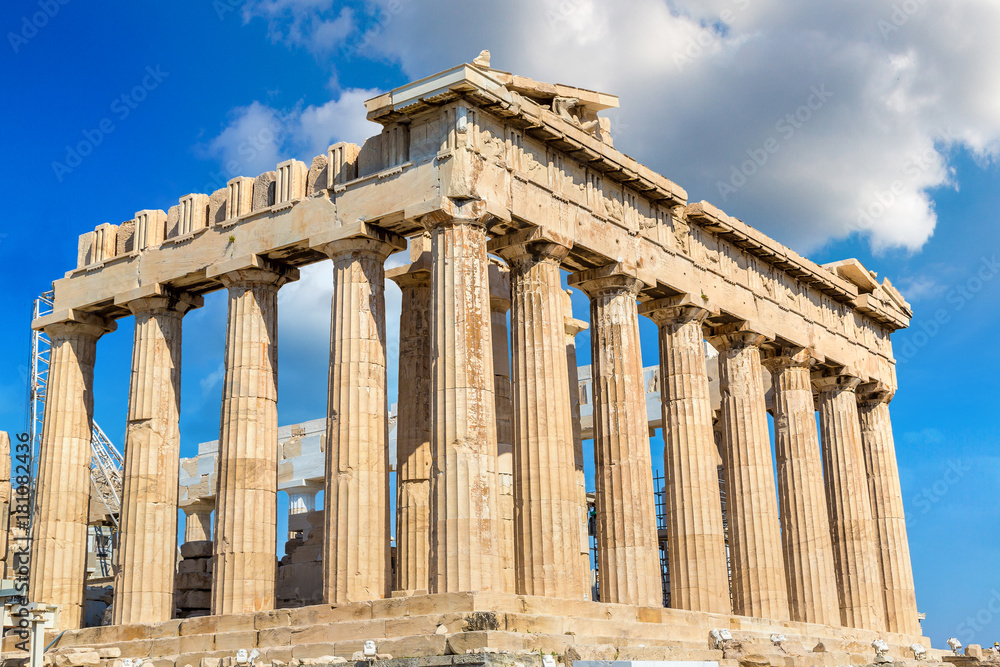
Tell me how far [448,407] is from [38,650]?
957 centimetres

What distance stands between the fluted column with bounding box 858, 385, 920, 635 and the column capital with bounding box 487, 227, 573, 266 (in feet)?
62.9

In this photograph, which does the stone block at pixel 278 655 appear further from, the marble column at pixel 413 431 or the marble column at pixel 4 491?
the marble column at pixel 4 491

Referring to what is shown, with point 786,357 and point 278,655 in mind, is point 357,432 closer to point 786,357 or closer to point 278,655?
point 278,655

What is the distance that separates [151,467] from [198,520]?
19.3 m

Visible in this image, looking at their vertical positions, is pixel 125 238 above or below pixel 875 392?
above

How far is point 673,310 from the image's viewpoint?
35.4 meters

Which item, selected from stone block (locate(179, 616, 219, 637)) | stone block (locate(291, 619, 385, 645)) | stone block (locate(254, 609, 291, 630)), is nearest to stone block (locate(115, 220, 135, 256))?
stone block (locate(179, 616, 219, 637))

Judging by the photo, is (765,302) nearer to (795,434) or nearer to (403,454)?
(795,434)

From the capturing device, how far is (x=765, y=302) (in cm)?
Answer: 3922

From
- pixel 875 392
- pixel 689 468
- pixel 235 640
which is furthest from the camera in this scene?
pixel 875 392

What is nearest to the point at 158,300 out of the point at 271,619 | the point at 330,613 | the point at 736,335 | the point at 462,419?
the point at 271,619

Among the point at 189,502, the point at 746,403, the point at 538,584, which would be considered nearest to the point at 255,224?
the point at 538,584

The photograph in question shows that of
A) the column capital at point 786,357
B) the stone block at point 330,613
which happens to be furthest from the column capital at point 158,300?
the column capital at point 786,357

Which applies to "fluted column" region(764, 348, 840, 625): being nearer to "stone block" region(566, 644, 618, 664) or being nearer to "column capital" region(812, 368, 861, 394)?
"column capital" region(812, 368, 861, 394)
